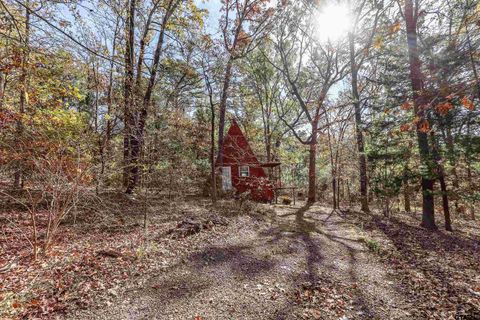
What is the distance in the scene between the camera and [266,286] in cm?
391

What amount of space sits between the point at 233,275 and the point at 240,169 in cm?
1067

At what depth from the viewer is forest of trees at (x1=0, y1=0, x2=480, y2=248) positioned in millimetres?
4418

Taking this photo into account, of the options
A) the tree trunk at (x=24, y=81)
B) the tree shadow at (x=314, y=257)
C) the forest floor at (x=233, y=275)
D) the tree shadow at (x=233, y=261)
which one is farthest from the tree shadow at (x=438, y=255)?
the tree trunk at (x=24, y=81)

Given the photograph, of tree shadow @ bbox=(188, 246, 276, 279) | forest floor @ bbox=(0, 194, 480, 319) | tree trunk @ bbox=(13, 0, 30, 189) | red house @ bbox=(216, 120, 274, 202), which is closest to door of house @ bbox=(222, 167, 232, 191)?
red house @ bbox=(216, 120, 274, 202)

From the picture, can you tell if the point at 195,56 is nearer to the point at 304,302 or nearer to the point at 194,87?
the point at 194,87

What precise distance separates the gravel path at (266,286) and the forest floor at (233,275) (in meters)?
0.02

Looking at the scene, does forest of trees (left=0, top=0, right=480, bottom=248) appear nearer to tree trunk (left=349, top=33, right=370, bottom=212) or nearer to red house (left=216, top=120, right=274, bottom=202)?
tree trunk (left=349, top=33, right=370, bottom=212)

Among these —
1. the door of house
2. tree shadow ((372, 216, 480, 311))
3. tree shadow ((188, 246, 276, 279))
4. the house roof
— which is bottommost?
tree shadow ((372, 216, 480, 311))

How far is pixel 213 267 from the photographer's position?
4.43 metres

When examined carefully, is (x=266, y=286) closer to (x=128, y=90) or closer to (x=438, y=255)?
(x=438, y=255)

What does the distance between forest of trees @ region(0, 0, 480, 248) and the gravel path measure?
2.50 m

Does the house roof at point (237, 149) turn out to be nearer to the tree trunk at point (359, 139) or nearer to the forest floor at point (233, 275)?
the tree trunk at point (359, 139)

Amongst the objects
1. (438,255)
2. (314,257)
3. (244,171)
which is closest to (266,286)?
(314,257)

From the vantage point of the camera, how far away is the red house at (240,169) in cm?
1392
